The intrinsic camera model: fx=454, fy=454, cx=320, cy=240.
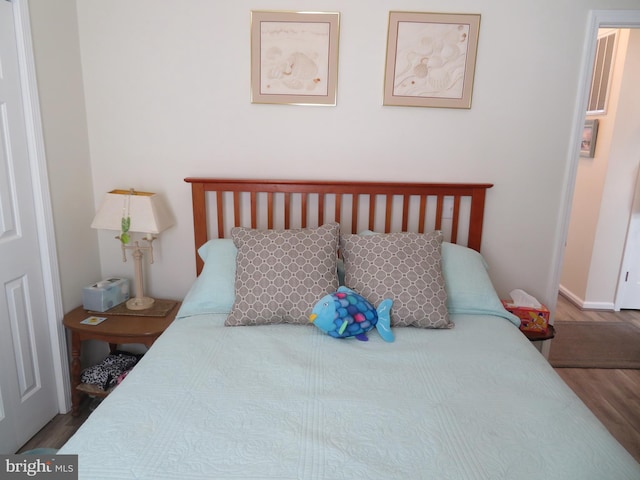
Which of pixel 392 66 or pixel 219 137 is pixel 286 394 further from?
pixel 392 66

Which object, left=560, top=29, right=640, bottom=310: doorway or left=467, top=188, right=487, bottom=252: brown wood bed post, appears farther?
left=560, top=29, right=640, bottom=310: doorway

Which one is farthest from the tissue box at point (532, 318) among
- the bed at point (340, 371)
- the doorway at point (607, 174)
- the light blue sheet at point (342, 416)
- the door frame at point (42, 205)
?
the door frame at point (42, 205)

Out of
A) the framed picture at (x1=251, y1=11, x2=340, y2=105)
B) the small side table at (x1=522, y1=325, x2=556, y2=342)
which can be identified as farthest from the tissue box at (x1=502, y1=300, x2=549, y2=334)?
the framed picture at (x1=251, y1=11, x2=340, y2=105)

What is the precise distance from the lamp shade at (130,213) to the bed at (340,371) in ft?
0.88

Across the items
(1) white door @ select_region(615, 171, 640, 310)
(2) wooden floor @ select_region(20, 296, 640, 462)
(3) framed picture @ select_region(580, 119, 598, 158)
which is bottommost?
(2) wooden floor @ select_region(20, 296, 640, 462)

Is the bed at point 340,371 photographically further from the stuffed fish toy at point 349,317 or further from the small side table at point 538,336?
the small side table at point 538,336

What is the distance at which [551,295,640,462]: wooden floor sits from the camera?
2.30 meters

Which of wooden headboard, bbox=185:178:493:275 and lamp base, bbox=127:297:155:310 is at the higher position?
wooden headboard, bbox=185:178:493:275

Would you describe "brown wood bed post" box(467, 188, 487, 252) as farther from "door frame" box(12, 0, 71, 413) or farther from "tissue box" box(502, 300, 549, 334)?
"door frame" box(12, 0, 71, 413)

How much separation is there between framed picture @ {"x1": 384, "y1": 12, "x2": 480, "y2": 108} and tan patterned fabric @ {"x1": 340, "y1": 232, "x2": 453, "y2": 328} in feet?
2.55

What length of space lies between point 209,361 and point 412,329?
887 millimetres

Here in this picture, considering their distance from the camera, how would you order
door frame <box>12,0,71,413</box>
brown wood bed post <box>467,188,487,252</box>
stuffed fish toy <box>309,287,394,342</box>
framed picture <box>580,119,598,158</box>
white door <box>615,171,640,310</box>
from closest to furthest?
stuffed fish toy <box>309,287,394,342</box>, door frame <box>12,0,71,413</box>, brown wood bed post <box>467,188,487,252</box>, white door <box>615,171,640,310</box>, framed picture <box>580,119,598,158</box>

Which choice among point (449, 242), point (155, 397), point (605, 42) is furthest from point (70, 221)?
point (605, 42)

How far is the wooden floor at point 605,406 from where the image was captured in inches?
85.5
